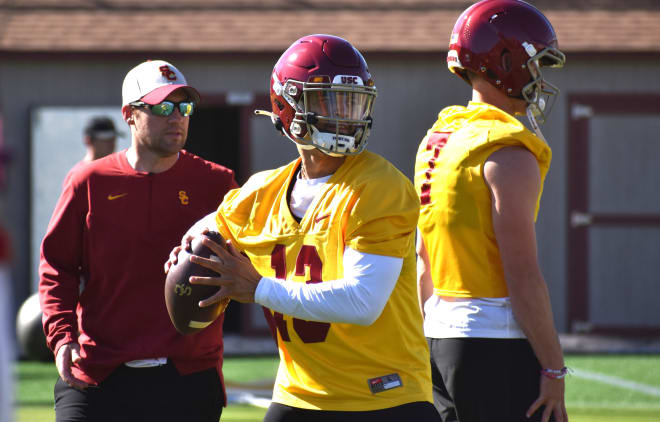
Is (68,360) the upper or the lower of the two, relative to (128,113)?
lower

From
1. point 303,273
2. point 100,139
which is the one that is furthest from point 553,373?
point 100,139

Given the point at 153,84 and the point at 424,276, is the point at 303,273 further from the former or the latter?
the point at 153,84

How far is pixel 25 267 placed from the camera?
13.0 metres

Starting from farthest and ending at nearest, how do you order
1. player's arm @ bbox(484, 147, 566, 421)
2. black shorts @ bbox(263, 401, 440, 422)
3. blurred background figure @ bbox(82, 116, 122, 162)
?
blurred background figure @ bbox(82, 116, 122, 162)
player's arm @ bbox(484, 147, 566, 421)
black shorts @ bbox(263, 401, 440, 422)

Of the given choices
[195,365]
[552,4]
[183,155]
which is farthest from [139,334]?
[552,4]

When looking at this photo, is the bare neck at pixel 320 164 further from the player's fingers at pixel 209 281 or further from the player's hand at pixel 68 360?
the player's hand at pixel 68 360

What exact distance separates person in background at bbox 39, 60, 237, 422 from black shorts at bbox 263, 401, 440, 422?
109 centimetres

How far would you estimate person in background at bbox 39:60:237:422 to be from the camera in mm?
4484

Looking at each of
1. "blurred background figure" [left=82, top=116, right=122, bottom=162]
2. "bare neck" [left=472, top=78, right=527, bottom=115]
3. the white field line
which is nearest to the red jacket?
"bare neck" [left=472, top=78, right=527, bottom=115]

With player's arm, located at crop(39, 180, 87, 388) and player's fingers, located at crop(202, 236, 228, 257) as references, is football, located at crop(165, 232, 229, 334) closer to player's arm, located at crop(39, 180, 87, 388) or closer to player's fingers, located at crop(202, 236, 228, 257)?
player's fingers, located at crop(202, 236, 228, 257)

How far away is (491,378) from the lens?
3643 mm

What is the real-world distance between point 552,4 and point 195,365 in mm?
10967

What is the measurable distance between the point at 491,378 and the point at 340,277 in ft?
2.06

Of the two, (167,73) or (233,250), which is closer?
(233,250)
